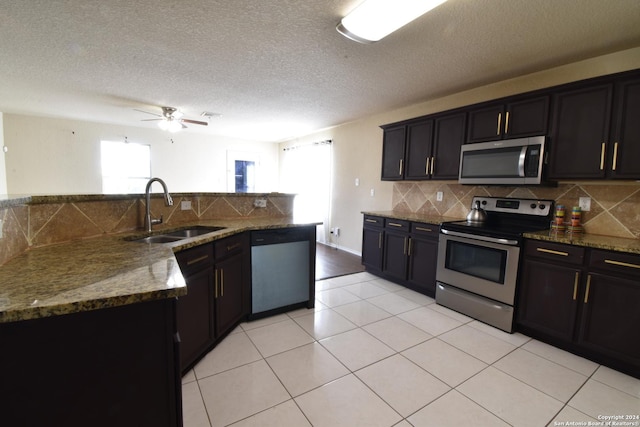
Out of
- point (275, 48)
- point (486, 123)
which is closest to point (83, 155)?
point (275, 48)

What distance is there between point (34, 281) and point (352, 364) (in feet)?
A: 5.89

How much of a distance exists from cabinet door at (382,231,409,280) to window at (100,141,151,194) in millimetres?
5433

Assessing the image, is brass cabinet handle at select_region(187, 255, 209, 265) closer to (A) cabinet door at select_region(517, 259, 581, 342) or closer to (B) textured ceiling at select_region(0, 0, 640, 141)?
(B) textured ceiling at select_region(0, 0, 640, 141)

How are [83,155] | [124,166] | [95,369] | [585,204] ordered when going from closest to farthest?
[95,369] < [585,204] < [83,155] < [124,166]

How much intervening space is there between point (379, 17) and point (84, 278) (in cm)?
214

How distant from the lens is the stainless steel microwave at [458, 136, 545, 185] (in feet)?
7.90

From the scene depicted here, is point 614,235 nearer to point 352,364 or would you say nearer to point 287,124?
point 352,364

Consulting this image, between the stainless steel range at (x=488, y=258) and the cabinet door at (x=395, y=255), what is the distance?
0.48 meters

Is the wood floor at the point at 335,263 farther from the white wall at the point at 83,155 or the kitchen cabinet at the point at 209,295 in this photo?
the white wall at the point at 83,155

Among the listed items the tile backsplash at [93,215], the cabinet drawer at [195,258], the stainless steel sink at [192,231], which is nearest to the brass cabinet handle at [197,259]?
the cabinet drawer at [195,258]

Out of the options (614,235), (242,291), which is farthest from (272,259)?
(614,235)

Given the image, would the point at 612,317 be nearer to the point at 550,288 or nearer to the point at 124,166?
the point at 550,288

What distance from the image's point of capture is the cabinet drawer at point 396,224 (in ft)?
10.8

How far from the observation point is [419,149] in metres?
3.44
